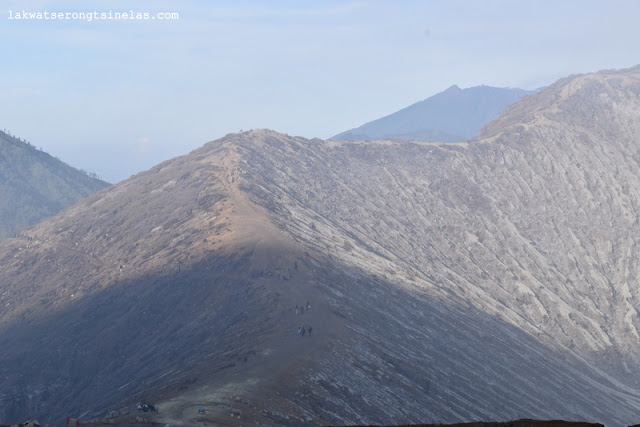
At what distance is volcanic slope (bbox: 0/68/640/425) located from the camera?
235ft

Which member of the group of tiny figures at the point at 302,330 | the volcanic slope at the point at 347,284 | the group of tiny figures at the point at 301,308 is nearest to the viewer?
the volcanic slope at the point at 347,284

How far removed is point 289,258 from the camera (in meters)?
93.9

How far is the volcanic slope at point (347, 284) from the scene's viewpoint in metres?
71.5

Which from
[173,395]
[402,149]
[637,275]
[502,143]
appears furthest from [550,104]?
[173,395]

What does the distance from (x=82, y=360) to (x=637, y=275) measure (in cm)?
10458

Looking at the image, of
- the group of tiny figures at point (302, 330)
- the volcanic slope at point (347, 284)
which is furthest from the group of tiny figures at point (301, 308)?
the group of tiny figures at point (302, 330)

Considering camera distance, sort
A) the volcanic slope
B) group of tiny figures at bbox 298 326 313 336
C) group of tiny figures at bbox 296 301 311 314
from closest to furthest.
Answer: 1. the volcanic slope
2. group of tiny figures at bbox 298 326 313 336
3. group of tiny figures at bbox 296 301 311 314

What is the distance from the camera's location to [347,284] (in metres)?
96.1

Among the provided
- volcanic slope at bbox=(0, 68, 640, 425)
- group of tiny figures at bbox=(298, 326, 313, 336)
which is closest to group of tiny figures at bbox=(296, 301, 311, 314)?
volcanic slope at bbox=(0, 68, 640, 425)

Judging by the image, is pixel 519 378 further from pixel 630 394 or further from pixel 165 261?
pixel 165 261

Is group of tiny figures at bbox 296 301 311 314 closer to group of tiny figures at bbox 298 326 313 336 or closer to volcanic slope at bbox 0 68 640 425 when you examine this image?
volcanic slope at bbox 0 68 640 425

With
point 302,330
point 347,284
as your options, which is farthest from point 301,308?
point 347,284

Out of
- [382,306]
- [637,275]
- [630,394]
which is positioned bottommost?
[630,394]

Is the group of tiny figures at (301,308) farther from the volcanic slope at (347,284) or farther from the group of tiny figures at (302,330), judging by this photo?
the group of tiny figures at (302,330)
